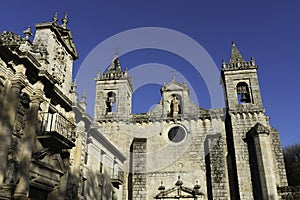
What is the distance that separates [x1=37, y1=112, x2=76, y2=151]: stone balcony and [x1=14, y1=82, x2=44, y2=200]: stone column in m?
0.49

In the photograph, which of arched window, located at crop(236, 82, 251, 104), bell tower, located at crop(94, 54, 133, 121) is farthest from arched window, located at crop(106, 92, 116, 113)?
arched window, located at crop(236, 82, 251, 104)

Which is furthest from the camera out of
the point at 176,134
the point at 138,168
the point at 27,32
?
the point at 176,134

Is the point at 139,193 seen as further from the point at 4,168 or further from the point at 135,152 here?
the point at 4,168

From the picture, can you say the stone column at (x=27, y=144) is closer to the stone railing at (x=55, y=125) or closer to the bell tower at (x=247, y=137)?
the stone railing at (x=55, y=125)

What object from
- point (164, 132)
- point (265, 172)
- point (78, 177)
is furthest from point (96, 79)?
point (265, 172)

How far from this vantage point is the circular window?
2167 centimetres

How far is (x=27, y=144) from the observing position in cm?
892

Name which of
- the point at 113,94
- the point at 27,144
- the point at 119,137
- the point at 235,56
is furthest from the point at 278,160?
the point at 27,144

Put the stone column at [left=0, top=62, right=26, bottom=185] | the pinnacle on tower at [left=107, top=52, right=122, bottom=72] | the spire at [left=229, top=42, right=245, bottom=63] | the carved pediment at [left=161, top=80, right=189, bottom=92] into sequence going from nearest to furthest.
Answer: the stone column at [left=0, top=62, right=26, bottom=185] < the spire at [left=229, top=42, right=245, bottom=63] < the carved pediment at [left=161, top=80, right=189, bottom=92] < the pinnacle on tower at [left=107, top=52, right=122, bottom=72]

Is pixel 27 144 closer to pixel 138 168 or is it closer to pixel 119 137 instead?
pixel 138 168

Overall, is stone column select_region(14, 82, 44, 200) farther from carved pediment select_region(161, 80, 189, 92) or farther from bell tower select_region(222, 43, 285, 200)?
carved pediment select_region(161, 80, 189, 92)

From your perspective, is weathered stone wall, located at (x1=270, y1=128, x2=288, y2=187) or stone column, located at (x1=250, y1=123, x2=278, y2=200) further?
weathered stone wall, located at (x1=270, y1=128, x2=288, y2=187)

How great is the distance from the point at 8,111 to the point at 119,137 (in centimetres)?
1389

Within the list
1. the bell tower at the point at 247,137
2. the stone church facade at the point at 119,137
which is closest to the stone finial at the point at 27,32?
the stone church facade at the point at 119,137
